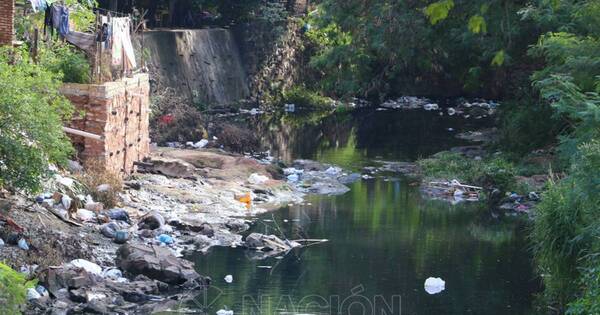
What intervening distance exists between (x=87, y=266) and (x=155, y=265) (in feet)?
2.81

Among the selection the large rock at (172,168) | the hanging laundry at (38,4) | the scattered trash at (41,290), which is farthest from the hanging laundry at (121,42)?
the scattered trash at (41,290)

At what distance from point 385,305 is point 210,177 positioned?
822cm

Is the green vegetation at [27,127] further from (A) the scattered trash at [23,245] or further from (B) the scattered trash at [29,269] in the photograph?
(B) the scattered trash at [29,269]

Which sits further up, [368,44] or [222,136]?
[368,44]

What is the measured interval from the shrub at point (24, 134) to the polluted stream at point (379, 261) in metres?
2.53

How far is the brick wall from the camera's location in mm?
18141

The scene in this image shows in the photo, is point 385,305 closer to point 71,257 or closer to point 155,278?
point 155,278

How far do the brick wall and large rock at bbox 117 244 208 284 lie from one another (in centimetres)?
417

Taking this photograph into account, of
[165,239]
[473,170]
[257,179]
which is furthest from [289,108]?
[165,239]

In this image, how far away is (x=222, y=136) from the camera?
86.4ft

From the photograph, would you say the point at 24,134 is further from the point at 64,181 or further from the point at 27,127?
the point at 64,181

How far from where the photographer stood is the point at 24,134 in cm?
1424

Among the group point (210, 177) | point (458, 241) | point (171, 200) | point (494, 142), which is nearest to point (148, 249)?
point (171, 200)

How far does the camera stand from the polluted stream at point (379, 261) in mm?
13680
